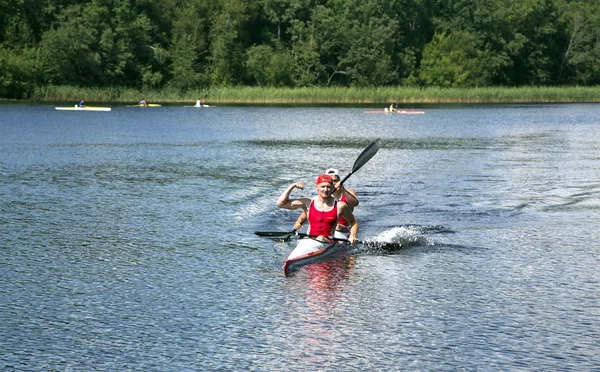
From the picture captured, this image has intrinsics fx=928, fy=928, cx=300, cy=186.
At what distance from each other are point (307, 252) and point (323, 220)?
3.39 feet

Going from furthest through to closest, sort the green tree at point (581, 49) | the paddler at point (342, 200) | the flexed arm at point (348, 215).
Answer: the green tree at point (581, 49)
the paddler at point (342, 200)
the flexed arm at point (348, 215)

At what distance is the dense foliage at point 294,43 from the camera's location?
10450cm

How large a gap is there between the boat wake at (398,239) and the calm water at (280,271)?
62 millimetres

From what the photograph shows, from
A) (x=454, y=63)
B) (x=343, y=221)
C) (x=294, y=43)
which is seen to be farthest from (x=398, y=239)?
(x=454, y=63)

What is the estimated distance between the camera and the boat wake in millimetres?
18484

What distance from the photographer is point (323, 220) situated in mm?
17312

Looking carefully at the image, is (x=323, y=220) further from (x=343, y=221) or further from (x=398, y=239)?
(x=398, y=239)

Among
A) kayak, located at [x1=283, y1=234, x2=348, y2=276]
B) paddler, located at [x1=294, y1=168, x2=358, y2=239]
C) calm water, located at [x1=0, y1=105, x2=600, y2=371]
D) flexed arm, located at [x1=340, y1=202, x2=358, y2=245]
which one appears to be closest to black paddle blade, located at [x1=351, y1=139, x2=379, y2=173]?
calm water, located at [x1=0, y1=105, x2=600, y2=371]

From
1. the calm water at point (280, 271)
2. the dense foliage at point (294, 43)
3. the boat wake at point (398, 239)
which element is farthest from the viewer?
the dense foliage at point (294, 43)

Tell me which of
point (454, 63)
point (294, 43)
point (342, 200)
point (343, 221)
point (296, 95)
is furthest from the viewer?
point (454, 63)

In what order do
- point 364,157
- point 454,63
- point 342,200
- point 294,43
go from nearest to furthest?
point 342,200
point 364,157
point 294,43
point 454,63

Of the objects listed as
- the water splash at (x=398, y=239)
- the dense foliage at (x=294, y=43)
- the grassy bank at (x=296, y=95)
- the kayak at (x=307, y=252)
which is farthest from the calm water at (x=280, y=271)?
the dense foliage at (x=294, y=43)

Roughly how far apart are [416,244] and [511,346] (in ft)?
23.9

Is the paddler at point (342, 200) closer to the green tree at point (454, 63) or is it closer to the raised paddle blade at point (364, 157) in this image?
the raised paddle blade at point (364, 157)
